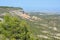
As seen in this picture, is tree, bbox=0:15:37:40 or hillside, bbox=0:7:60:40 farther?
hillside, bbox=0:7:60:40

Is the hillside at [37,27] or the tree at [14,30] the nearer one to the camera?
the tree at [14,30]

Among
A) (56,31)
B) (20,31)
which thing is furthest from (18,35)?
(56,31)

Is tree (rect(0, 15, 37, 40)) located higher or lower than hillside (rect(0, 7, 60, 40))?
higher

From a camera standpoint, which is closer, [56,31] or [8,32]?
[8,32]

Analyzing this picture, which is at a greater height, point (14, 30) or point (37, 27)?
point (14, 30)

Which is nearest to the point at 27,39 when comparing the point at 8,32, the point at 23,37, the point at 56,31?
the point at 23,37

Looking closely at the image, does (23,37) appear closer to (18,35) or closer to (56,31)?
(18,35)

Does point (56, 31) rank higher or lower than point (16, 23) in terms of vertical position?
lower

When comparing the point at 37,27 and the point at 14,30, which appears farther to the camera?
the point at 37,27

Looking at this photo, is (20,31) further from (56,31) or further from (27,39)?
(56,31)
